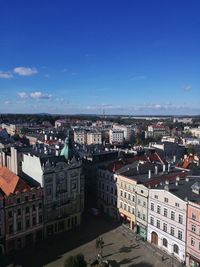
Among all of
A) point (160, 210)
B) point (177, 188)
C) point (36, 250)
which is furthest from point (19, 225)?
point (177, 188)

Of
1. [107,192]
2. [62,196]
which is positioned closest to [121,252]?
[62,196]

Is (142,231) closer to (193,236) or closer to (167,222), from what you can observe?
(167,222)

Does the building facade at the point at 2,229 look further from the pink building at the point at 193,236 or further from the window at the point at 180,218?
the pink building at the point at 193,236

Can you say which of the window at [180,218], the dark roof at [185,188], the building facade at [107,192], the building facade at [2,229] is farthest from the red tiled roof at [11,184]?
the window at [180,218]

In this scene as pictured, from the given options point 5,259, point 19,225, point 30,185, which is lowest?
point 5,259

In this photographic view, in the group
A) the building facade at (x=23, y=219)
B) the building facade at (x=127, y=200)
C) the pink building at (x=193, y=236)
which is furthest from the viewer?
the building facade at (x=127, y=200)

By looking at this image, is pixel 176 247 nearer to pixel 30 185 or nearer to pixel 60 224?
pixel 60 224

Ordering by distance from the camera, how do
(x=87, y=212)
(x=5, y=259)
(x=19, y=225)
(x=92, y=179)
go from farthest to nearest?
(x=92, y=179) < (x=87, y=212) < (x=19, y=225) < (x=5, y=259)
